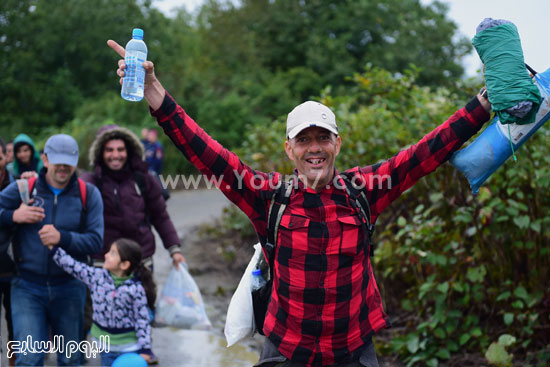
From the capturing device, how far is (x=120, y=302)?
4656 millimetres

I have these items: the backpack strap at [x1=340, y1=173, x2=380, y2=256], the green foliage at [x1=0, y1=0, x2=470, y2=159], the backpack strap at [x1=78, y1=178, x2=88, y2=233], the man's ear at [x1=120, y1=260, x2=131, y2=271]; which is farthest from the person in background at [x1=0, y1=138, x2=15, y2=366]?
the green foliage at [x1=0, y1=0, x2=470, y2=159]

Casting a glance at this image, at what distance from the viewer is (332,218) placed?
9.12 ft

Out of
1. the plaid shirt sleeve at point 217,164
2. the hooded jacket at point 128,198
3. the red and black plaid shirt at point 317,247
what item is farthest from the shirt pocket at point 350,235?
the hooded jacket at point 128,198

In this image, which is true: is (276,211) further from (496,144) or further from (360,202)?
(496,144)

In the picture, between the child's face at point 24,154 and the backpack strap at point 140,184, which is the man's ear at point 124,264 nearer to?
the backpack strap at point 140,184

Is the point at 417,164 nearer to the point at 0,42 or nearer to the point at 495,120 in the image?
the point at 495,120

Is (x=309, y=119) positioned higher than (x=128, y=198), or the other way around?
(x=309, y=119)

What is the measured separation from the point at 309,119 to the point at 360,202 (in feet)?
1.51

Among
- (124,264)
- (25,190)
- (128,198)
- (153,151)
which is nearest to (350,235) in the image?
(124,264)

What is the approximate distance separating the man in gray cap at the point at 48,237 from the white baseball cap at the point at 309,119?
2.44 meters

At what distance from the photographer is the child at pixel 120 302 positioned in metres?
4.64

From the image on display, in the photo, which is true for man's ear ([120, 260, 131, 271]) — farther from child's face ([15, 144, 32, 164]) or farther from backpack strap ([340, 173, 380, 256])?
child's face ([15, 144, 32, 164])

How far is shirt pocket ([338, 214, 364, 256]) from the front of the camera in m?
2.77

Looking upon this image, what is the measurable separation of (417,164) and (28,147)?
19.4ft
